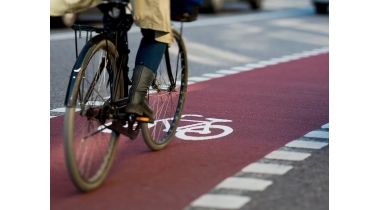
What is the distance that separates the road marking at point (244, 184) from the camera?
4941 mm

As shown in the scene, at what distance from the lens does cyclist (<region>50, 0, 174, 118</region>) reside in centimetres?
532

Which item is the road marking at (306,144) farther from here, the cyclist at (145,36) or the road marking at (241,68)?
the road marking at (241,68)

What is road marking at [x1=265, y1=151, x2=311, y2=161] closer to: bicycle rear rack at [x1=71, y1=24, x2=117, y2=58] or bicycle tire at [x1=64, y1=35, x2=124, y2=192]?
bicycle tire at [x1=64, y1=35, x2=124, y2=192]

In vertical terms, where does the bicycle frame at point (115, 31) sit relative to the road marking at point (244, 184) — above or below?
above

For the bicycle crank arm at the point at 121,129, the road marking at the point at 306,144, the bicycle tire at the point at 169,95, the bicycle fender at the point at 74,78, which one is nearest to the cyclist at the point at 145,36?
the bicycle crank arm at the point at 121,129

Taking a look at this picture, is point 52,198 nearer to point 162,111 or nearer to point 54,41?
point 162,111

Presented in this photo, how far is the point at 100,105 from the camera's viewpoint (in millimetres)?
5230

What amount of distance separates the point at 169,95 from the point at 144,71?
0.96 meters

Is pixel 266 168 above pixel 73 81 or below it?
below

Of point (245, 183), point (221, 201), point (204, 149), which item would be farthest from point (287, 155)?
point (221, 201)

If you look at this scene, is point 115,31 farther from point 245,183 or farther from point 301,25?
point 301,25

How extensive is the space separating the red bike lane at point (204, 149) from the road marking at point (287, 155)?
0.07 meters
